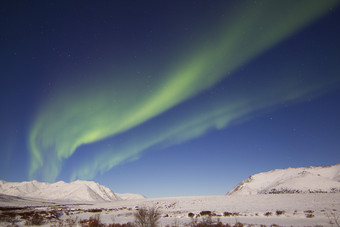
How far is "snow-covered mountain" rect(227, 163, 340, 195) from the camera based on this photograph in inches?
2653

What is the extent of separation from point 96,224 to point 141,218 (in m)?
8.18

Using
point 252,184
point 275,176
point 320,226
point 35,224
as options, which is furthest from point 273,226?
point 275,176

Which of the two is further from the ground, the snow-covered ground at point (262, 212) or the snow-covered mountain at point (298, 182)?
the snow-covered mountain at point (298, 182)

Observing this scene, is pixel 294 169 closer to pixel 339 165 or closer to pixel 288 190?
pixel 339 165

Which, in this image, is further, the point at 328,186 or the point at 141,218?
the point at 328,186

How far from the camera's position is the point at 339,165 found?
3971 inches

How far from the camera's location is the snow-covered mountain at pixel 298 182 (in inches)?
2653

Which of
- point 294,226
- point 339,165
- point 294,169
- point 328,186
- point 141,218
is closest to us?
point 141,218

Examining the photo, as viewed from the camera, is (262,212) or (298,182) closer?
(262,212)

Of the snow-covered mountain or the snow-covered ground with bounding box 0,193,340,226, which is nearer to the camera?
the snow-covered ground with bounding box 0,193,340,226

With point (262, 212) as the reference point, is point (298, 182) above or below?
above

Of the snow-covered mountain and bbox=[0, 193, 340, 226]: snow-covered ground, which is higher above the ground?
the snow-covered mountain

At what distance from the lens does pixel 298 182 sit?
75.5 metres

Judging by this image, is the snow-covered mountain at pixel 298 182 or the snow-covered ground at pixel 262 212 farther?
the snow-covered mountain at pixel 298 182
